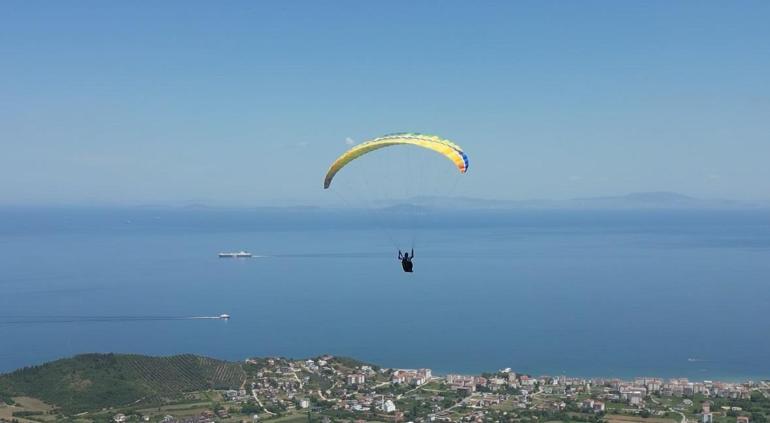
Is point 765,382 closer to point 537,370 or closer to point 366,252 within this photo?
point 537,370

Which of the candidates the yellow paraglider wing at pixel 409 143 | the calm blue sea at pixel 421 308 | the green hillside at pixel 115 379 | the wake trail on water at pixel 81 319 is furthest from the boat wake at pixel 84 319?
the yellow paraglider wing at pixel 409 143

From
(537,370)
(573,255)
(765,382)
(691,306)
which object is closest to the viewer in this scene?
(765,382)

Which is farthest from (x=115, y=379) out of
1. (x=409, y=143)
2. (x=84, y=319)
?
(x=84, y=319)

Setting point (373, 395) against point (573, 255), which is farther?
point (573, 255)

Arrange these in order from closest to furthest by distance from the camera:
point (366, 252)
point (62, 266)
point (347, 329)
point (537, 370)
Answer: point (537, 370)
point (347, 329)
point (62, 266)
point (366, 252)

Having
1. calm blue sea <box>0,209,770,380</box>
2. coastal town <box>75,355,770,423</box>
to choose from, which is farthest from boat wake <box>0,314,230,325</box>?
coastal town <box>75,355,770,423</box>

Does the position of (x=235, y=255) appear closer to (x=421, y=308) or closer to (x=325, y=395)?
(x=421, y=308)

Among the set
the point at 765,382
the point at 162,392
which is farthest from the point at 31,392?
the point at 765,382
